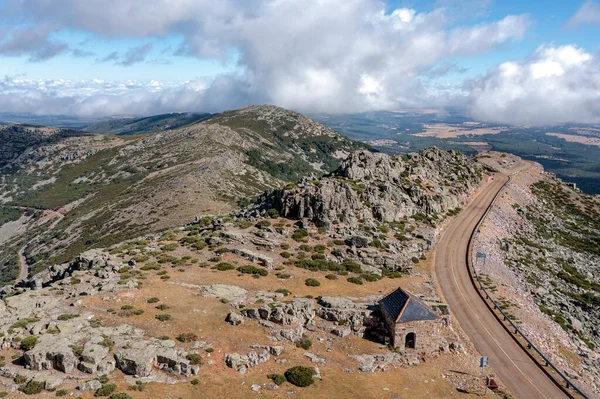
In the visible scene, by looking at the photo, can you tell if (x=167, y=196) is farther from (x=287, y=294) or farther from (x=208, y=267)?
(x=287, y=294)

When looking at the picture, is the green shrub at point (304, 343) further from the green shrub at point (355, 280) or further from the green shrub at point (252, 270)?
the green shrub at point (355, 280)

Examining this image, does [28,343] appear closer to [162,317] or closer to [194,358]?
[162,317]

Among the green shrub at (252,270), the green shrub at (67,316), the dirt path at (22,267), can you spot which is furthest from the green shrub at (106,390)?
the dirt path at (22,267)

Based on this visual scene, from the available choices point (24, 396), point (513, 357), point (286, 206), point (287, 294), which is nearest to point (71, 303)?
point (24, 396)

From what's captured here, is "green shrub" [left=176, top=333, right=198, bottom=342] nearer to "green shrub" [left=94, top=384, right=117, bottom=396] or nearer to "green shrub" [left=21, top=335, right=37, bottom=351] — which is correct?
"green shrub" [left=94, top=384, right=117, bottom=396]

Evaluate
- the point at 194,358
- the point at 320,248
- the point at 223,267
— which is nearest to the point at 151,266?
the point at 223,267

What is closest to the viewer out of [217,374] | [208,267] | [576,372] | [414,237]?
[217,374]
